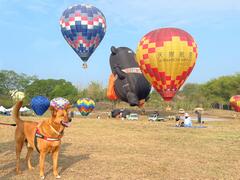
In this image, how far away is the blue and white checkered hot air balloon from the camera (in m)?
35.7

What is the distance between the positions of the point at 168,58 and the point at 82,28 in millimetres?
13508

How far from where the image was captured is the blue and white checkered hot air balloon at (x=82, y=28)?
Answer: 117 feet

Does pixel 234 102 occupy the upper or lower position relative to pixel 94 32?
lower

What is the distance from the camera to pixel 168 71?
2588 centimetres

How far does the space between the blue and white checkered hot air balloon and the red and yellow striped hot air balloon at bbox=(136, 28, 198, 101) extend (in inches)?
426

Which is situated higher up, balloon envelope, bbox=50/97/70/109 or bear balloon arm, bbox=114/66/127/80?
bear balloon arm, bbox=114/66/127/80

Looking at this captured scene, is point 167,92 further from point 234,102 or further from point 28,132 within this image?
point 28,132

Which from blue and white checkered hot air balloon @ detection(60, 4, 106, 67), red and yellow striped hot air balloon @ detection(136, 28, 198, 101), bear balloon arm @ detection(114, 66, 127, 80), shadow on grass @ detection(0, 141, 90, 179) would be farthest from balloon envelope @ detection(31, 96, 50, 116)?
shadow on grass @ detection(0, 141, 90, 179)

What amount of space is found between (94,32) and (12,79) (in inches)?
2511

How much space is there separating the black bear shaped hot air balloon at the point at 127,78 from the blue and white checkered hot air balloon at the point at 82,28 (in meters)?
2.74

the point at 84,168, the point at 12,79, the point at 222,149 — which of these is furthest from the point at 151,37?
the point at 12,79

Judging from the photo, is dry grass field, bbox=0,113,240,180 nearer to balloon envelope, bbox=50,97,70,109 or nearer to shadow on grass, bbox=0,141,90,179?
shadow on grass, bbox=0,141,90,179

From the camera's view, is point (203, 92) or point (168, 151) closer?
point (168, 151)

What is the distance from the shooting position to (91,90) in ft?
271
